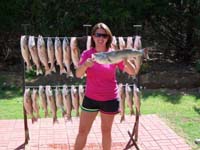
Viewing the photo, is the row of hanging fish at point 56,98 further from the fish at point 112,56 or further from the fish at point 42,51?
the fish at point 112,56

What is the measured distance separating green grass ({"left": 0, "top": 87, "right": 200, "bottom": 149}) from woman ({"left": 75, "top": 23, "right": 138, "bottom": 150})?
1986 mm

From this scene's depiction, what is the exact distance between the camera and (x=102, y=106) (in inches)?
203

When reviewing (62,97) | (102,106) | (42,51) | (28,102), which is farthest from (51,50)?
(102,106)

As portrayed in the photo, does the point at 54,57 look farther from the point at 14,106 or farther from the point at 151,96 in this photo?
the point at 151,96

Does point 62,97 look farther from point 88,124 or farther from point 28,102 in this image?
point 88,124

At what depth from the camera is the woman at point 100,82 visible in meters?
5.05

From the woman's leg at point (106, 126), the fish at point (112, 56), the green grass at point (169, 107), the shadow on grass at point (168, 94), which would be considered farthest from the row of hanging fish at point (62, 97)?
the shadow on grass at point (168, 94)

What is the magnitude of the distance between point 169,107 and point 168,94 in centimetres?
113

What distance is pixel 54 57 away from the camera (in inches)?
238

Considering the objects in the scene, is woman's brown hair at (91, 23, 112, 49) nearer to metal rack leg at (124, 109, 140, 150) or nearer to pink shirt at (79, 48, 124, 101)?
pink shirt at (79, 48, 124, 101)

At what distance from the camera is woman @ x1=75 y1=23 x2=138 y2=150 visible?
5.05 meters

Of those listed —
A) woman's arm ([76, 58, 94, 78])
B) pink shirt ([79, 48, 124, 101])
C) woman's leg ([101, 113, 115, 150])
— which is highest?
woman's arm ([76, 58, 94, 78])

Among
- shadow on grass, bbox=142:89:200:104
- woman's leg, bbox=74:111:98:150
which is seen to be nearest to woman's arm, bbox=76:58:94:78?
woman's leg, bbox=74:111:98:150

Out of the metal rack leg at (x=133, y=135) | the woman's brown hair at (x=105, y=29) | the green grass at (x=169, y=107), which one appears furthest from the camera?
the green grass at (x=169, y=107)
